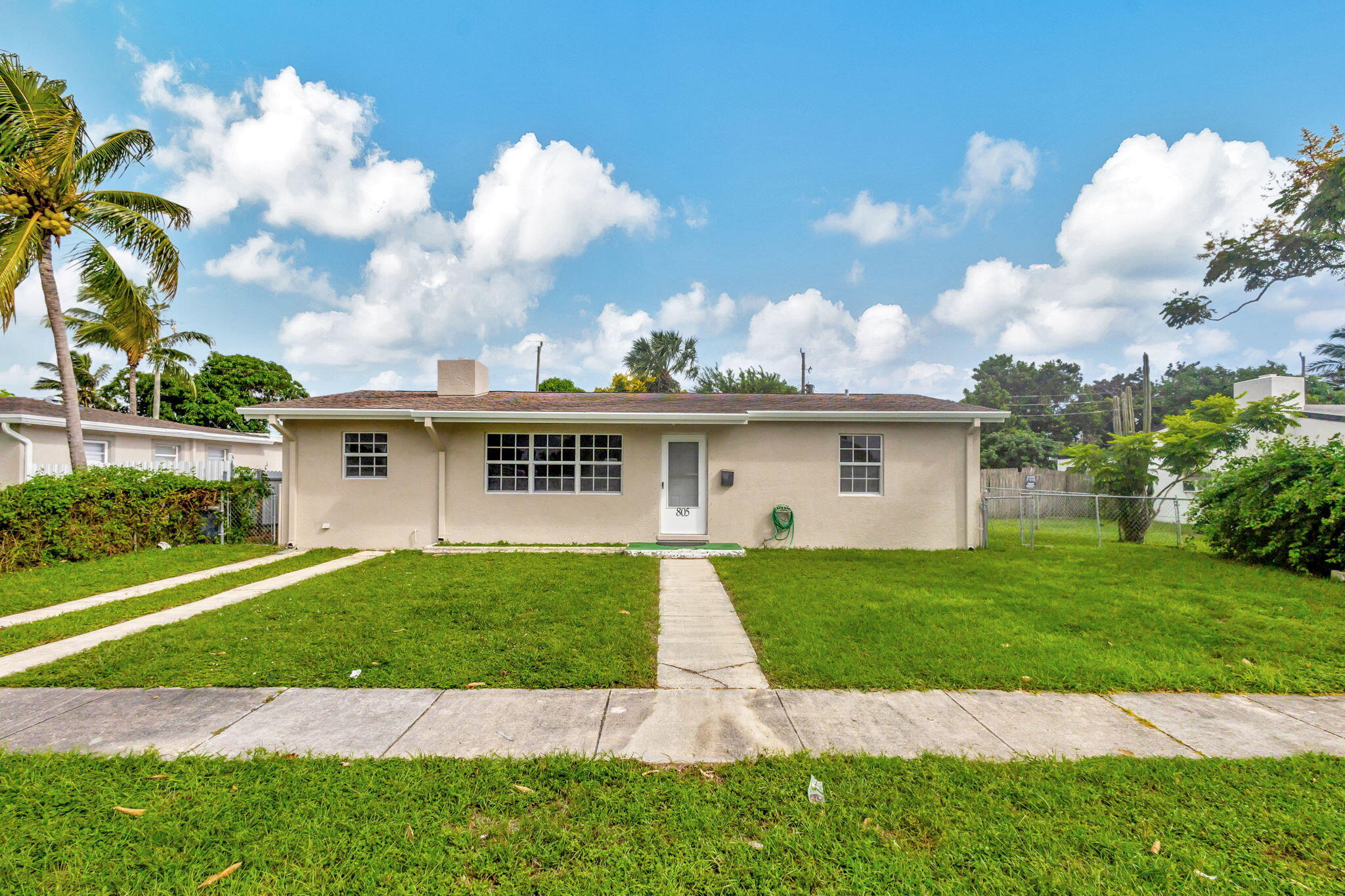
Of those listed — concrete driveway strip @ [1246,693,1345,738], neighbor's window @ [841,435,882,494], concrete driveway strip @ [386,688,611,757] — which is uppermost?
neighbor's window @ [841,435,882,494]

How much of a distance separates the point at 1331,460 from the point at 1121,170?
31.7ft

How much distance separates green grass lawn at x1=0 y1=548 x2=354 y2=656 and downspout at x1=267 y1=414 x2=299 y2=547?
1650 millimetres

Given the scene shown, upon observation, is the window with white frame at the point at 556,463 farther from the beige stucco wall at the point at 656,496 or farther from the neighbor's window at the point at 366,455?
the neighbor's window at the point at 366,455

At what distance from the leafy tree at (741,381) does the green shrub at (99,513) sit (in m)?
27.8

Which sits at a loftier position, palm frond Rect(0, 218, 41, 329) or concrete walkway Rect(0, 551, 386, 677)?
palm frond Rect(0, 218, 41, 329)

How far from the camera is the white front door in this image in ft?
34.7

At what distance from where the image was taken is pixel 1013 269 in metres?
19.0

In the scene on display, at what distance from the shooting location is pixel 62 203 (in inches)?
399

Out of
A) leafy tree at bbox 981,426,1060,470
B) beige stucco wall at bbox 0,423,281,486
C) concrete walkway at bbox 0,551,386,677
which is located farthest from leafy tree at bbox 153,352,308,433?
leafy tree at bbox 981,426,1060,470

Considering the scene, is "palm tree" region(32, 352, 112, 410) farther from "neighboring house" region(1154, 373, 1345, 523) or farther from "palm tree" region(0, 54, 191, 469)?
"neighboring house" region(1154, 373, 1345, 523)

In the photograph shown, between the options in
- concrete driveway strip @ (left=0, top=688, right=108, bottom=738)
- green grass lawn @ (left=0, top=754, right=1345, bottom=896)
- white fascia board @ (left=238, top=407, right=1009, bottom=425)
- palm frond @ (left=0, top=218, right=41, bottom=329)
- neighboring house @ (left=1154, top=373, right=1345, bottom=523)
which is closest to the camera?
green grass lawn @ (left=0, top=754, right=1345, bottom=896)

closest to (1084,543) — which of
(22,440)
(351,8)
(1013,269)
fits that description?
(1013,269)

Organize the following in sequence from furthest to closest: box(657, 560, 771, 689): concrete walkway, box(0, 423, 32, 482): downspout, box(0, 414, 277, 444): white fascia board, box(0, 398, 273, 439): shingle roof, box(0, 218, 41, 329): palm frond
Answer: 1. box(0, 398, 273, 439): shingle roof
2. box(0, 414, 277, 444): white fascia board
3. box(0, 423, 32, 482): downspout
4. box(0, 218, 41, 329): palm frond
5. box(657, 560, 771, 689): concrete walkway

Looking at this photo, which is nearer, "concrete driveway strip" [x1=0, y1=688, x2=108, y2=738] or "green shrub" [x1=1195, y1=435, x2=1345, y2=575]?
"concrete driveway strip" [x1=0, y1=688, x2=108, y2=738]
